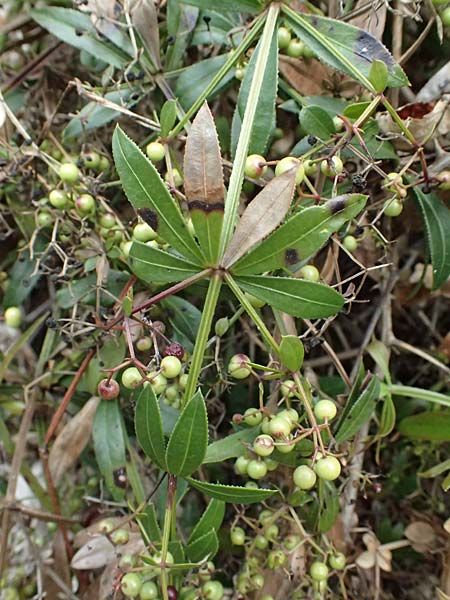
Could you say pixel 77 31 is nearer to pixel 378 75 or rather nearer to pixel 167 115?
pixel 167 115

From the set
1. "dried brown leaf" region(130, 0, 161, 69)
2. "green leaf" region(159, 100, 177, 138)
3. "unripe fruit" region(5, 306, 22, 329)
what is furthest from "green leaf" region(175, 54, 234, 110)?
"unripe fruit" region(5, 306, 22, 329)

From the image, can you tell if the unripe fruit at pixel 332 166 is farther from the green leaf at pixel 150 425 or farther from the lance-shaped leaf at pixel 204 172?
the green leaf at pixel 150 425

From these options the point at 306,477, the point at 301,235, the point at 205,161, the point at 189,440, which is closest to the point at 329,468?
the point at 306,477

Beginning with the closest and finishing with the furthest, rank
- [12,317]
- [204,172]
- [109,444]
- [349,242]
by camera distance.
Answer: [204,172] → [349,242] → [109,444] → [12,317]

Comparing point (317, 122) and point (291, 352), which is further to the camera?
point (317, 122)

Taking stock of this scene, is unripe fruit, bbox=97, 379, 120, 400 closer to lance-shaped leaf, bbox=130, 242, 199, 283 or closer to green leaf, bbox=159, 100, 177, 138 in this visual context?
lance-shaped leaf, bbox=130, 242, 199, 283

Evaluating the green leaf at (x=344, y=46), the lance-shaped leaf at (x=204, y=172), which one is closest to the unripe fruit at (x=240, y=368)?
the lance-shaped leaf at (x=204, y=172)
